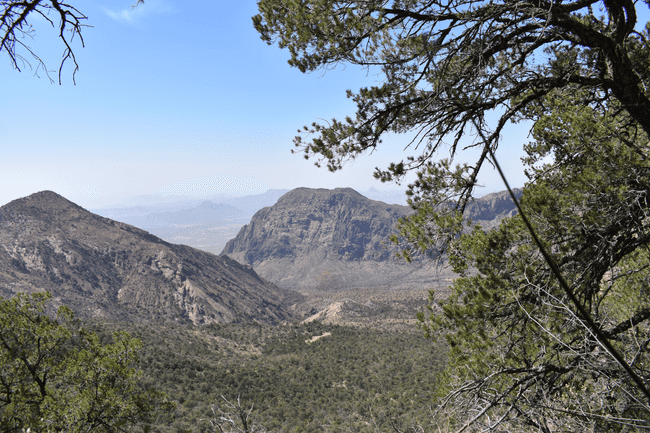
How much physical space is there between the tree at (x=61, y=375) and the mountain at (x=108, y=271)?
55.9 meters

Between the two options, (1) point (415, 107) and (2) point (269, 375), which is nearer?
(1) point (415, 107)

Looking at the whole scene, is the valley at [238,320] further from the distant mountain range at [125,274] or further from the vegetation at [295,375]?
the distant mountain range at [125,274]

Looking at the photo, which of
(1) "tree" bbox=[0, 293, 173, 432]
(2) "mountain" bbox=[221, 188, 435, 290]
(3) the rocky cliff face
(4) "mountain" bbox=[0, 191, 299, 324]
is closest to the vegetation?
(1) "tree" bbox=[0, 293, 173, 432]

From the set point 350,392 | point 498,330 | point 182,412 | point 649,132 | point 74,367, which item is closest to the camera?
point 649,132

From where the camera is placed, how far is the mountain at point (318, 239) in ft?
476

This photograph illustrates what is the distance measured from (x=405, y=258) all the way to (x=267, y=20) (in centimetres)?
422

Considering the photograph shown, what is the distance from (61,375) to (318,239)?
16987cm

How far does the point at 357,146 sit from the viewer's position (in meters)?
5.11

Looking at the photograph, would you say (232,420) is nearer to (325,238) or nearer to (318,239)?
(325,238)

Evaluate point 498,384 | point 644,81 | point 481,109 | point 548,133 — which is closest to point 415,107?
point 481,109

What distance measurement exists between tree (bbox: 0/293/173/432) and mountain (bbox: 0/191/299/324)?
55933 millimetres

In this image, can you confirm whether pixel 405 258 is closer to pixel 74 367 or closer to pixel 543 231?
pixel 543 231

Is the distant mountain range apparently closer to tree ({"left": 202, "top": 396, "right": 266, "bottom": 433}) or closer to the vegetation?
the vegetation

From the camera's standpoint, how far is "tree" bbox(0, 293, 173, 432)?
262 inches
